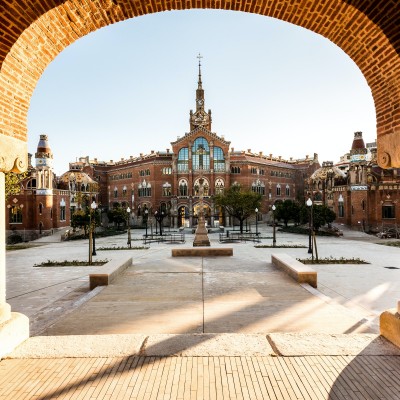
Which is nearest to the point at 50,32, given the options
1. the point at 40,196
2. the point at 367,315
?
the point at 367,315

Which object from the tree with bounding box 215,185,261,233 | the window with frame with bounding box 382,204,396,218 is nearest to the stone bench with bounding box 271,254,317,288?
the tree with bounding box 215,185,261,233

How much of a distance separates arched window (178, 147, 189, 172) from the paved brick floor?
56.8 metres

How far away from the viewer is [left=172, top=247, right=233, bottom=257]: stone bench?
1723 centimetres

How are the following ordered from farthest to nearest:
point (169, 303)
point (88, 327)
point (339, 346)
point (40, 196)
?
point (40, 196) < point (169, 303) < point (88, 327) < point (339, 346)

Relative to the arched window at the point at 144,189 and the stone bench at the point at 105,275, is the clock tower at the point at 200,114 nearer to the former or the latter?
the arched window at the point at 144,189

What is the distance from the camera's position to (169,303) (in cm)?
819

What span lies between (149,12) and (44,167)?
151ft

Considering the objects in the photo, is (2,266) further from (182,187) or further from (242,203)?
(182,187)

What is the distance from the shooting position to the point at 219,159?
60938mm

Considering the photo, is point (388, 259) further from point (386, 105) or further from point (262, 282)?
point (386, 105)

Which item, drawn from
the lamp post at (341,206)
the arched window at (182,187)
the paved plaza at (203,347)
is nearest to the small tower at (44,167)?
the arched window at (182,187)

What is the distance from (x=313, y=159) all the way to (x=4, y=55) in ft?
257

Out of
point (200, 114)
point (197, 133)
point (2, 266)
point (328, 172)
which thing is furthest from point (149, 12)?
point (200, 114)

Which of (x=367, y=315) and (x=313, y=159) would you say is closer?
(x=367, y=315)
